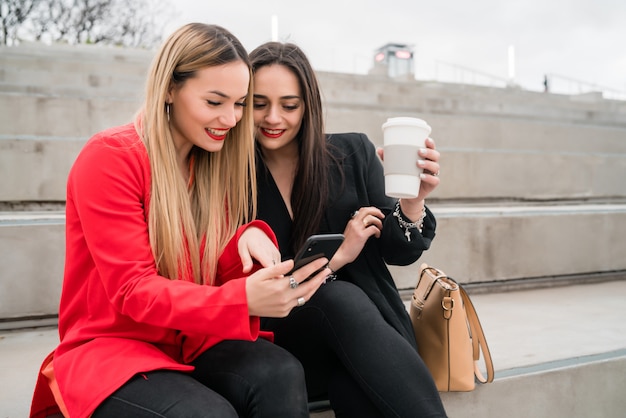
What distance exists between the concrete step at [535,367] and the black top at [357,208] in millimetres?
388

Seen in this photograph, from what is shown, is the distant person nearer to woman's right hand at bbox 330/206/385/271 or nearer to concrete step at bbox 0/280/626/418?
woman's right hand at bbox 330/206/385/271

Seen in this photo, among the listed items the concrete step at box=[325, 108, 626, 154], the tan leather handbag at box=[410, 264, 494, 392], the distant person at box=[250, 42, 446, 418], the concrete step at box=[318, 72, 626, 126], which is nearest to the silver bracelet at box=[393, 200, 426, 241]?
the distant person at box=[250, 42, 446, 418]

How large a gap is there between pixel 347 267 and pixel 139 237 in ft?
2.36

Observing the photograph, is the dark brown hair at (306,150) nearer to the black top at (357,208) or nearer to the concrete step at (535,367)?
the black top at (357,208)

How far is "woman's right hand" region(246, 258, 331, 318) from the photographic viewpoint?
1004 millimetres

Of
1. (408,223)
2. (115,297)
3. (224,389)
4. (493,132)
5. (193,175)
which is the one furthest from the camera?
(493,132)


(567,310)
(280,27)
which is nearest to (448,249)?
(567,310)

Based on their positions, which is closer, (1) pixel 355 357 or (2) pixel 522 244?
(1) pixel 355 357

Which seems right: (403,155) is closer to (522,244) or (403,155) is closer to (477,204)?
(522,244)

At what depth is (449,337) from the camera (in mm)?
1435

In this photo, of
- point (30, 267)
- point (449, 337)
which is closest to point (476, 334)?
point (449, 337)

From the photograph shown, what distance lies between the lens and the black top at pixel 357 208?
1.50 meters

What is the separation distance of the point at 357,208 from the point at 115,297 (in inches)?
34.5

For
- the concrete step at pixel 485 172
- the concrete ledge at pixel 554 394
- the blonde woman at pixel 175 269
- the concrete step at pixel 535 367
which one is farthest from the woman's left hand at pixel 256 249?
the concrete step at pixel 485 172
